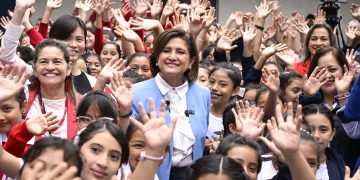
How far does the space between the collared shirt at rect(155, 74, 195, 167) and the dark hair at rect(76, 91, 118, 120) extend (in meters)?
0.32

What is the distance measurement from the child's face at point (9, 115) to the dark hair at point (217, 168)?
938mm

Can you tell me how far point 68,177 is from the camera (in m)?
1.96

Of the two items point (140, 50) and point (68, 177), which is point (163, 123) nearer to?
point (68, 177)

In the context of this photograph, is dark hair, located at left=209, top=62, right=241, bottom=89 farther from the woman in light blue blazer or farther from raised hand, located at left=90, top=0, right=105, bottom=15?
raised hand, located at left=90, top=0, right=105, bottom=15

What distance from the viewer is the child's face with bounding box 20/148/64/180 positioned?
224 centimetres

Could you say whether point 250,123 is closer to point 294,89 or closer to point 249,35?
point 294,89

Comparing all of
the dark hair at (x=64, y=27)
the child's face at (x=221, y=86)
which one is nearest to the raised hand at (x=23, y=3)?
the dark hair at (x=64, y=27)

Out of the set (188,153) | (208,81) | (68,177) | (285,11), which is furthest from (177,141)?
(285,11)

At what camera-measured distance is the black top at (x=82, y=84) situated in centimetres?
396

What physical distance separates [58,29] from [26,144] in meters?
1.33

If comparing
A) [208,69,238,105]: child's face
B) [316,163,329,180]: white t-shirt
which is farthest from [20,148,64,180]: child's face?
[208,69,238,105]: child's face

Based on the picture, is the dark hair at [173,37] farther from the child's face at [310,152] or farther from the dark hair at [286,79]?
the dark hair at [286,79]

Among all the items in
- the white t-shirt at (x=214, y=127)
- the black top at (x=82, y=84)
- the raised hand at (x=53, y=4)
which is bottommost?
the white t-shirt at (x=214, y=127)

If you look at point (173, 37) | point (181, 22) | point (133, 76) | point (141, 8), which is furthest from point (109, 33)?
point (173, 37)
